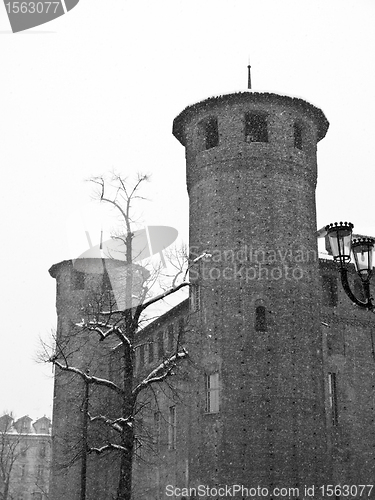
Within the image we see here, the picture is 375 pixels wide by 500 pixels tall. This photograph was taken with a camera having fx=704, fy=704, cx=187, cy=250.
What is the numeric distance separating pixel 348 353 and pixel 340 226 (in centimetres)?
1529

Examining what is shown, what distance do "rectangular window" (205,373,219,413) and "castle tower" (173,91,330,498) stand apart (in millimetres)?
140

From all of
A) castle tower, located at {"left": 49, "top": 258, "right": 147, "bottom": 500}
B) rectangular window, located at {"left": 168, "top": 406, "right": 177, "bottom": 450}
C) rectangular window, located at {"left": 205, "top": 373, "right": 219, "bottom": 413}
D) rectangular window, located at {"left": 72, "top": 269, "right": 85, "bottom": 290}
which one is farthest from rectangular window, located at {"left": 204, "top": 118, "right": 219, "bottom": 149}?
rectangular window, located at {"left": 72, "top": 269, "right": 85, "bottom": 290}

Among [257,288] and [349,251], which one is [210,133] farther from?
[349,251]

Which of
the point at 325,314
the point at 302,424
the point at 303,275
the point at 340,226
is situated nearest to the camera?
the point at 340,226

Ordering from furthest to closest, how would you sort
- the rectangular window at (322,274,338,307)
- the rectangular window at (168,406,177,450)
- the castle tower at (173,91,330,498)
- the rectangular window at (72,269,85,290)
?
the rectangular window at (72,269,85,290)
the rectangular window at (168,406,177,450)
the rectangular window at (322,274,338,307)
the castle tower at (173,91,330,498)

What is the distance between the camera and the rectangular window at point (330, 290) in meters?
24.0

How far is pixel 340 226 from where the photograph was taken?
363 inches

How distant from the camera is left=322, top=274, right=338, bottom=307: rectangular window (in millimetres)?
24000

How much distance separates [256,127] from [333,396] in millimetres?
8998

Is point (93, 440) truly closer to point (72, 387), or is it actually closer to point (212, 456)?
point (72, 387)

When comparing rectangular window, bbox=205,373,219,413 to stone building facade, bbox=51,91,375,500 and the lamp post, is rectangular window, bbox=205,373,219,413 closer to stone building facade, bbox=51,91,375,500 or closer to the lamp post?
stone building facade, bbox=51,91,375,500

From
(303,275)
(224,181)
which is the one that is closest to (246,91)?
(224,181)

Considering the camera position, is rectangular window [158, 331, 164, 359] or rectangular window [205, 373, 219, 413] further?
rectangular window [158, 331, 164, 359]

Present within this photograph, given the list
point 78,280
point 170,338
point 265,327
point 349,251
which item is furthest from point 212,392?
point 78,280
